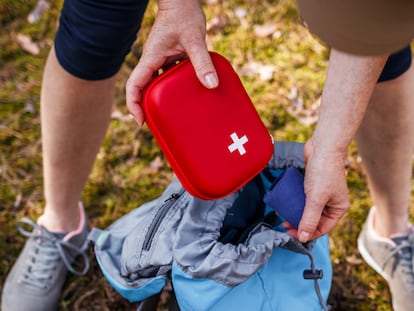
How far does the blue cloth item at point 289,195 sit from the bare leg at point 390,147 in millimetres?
526

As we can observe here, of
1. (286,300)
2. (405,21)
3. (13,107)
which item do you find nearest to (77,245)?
(13,107)

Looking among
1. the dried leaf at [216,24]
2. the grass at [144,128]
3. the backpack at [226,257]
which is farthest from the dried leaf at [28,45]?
the backpack at [226,257]

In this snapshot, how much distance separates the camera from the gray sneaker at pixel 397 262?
209cm

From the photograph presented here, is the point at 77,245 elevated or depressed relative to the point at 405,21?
depressed

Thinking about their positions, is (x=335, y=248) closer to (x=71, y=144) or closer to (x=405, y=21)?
(x=71, y=144)

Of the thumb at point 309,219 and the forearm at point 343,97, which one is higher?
the forearm at point 343,97

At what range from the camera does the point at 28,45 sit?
9.33 feet

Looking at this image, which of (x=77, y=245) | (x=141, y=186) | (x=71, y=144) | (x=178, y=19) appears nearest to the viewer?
(x=178, y=19)

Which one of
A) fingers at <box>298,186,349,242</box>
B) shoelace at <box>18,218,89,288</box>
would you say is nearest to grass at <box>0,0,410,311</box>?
shoelace at <box>18,218,89,288</box>

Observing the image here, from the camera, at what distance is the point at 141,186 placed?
96.6 inches

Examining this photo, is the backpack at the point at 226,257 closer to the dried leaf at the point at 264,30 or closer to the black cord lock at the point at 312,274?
the black cord lock at the point at 312,274

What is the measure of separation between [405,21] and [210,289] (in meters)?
0.90

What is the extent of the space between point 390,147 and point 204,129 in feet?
2.83

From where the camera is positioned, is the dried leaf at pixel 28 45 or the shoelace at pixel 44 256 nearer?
the shoelace at pixel 44 256
